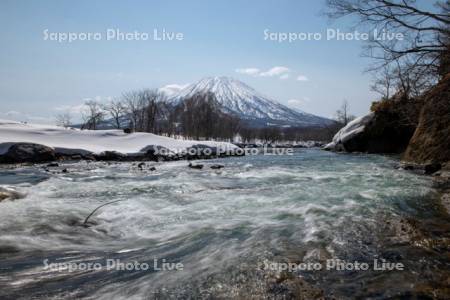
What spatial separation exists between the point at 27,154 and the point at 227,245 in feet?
68.9

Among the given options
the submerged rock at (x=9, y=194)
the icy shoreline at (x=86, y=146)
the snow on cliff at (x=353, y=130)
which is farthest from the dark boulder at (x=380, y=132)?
the submerged rock at (x=9, y=194)

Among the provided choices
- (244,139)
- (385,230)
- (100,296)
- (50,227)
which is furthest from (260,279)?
(244,139)

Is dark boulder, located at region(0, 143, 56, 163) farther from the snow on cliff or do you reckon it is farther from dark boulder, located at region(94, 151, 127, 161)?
the snow on cliff

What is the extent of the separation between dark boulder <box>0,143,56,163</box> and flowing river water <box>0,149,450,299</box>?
48.6 ft

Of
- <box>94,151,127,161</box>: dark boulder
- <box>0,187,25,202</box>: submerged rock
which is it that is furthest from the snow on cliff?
<box>0,187,25,202</box>: submerged rock

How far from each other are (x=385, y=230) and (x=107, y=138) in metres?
28.8

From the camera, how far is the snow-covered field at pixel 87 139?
1005 inches

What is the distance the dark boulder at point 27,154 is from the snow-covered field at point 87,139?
8.23 ft

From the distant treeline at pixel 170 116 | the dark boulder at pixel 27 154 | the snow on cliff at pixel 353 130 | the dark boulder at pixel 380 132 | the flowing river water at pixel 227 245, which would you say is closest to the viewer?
the flowing river water at pixel 227 245

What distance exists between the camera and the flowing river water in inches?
122

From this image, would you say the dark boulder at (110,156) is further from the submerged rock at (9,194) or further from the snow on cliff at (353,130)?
the snow on cliff at (353,130)

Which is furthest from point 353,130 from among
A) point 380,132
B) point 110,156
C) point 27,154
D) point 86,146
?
point 27,154

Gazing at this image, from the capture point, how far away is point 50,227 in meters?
5.25

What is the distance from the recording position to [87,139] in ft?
95.7
